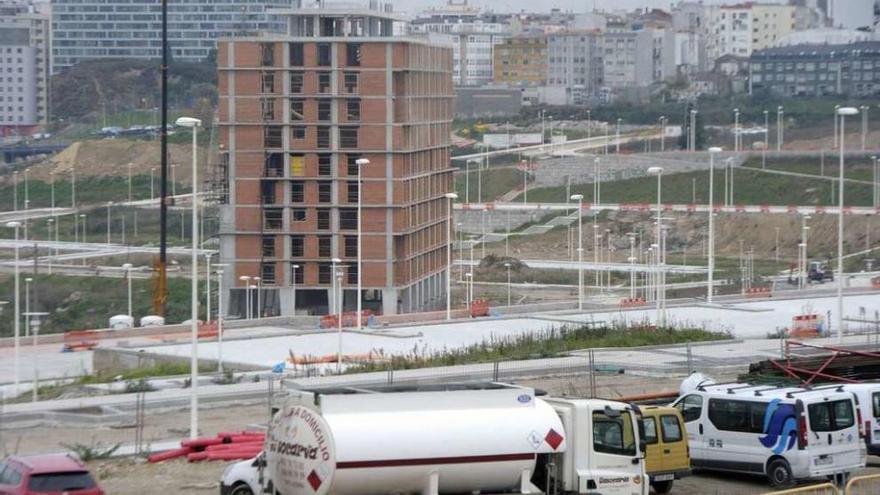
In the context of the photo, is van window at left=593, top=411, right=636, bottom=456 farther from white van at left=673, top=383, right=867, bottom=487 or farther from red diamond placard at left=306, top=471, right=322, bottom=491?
red diamond placard at left=306, top=471, right=322, bottom=491

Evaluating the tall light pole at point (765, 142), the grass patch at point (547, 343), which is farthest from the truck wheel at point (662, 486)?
the tall light pole at point (765, 142)

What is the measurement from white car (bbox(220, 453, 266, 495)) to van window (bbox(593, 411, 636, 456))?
10.1ft

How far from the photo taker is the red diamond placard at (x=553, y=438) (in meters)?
15.8

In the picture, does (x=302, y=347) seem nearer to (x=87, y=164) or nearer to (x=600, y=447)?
A: (x=600, y=447)

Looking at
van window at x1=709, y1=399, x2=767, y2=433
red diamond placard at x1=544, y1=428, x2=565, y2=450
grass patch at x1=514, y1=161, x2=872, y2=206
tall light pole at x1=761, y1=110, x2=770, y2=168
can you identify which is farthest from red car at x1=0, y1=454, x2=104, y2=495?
tall light pole at x1=761, y1=110, x2=770, y2=168

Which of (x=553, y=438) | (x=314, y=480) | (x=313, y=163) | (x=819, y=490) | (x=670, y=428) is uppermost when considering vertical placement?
(x=313, y=163)

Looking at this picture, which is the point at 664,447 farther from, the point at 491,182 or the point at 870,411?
the point at 491,182

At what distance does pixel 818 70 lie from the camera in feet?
457

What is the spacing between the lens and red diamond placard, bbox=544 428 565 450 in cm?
1575

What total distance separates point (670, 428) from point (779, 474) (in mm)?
1271

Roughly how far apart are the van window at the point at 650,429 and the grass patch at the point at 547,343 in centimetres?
913

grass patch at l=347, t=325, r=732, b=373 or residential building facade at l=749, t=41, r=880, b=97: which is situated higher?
residential building facade at l=749, t=41, r=880, b=97

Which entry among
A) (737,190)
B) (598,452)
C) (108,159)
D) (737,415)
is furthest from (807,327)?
(108,159)

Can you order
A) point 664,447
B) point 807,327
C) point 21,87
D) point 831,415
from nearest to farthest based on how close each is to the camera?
point 664,447
point 831,415
point 807,327
point 21,87
